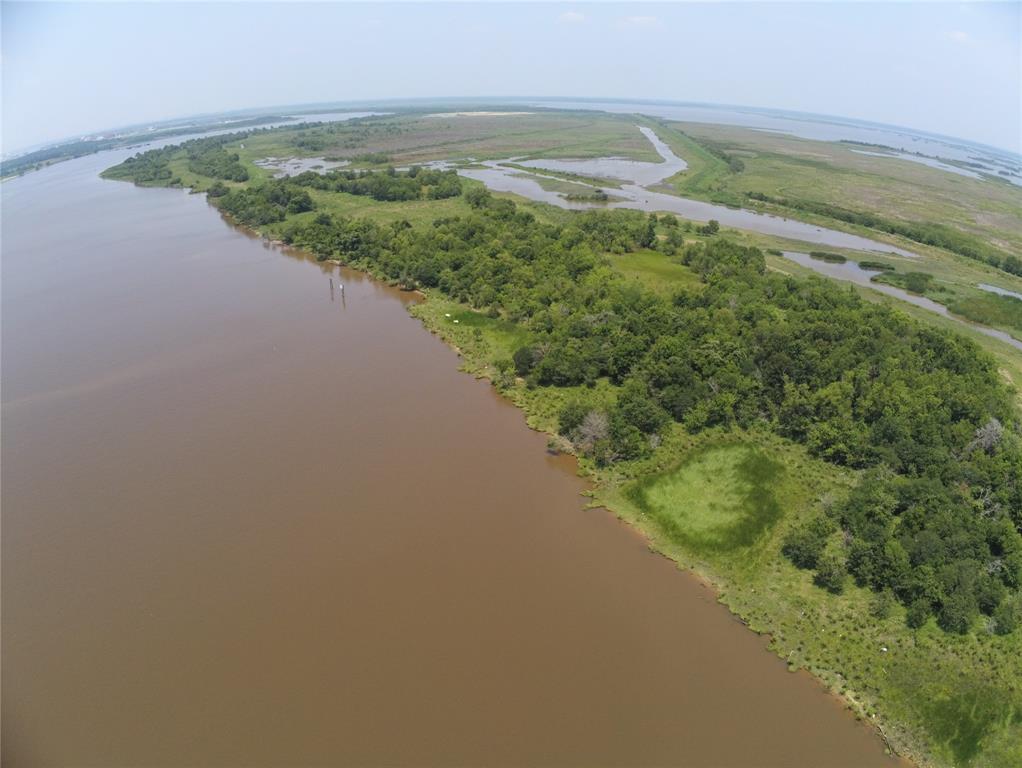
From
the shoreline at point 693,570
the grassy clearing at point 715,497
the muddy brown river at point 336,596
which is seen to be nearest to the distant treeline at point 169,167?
the muddy brown river at point 336,596

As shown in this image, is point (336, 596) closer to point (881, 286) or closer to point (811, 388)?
point (811, 388)

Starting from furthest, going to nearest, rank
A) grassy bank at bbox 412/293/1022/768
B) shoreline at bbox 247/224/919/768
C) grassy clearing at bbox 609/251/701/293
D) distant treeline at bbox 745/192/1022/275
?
distant treeline at bbox 745/192/1022/275 < grassy clearing at bbox 609/251/701/293 < grassy bank at bbox 412/293/1022/768 < shoreline at bbox 247/224/919/768

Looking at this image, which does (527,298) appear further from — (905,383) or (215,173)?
(215,173)

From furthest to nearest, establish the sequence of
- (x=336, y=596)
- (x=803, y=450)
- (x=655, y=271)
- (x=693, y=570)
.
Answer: (x=655, y=271) → (x=803, y=450) → (x=693, y=570) → (x=336, y=596)

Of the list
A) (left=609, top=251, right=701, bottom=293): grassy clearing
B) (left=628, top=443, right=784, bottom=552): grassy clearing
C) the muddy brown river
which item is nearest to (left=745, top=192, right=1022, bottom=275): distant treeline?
(left=609, top=251, right=701, bottom=293): grassy clearing

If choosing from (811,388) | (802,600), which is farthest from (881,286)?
(802,600)

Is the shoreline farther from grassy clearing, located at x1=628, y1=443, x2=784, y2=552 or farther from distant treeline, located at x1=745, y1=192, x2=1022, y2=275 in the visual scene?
distant treeline, located at x1=745, y1=192, x2=1022, y2=275
